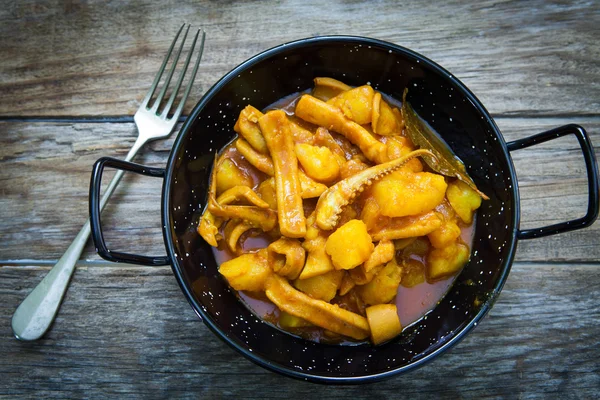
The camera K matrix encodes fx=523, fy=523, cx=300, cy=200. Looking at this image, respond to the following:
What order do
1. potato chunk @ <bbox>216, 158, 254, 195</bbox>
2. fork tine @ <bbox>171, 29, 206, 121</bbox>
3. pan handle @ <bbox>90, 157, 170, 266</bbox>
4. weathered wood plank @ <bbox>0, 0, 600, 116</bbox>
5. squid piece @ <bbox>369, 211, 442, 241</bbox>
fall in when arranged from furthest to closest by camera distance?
weathered wood plank @ <bbox>0, 0, 600, 116</bbox> → fork tine @ <bbox>171, 29, 206, 121</bbox> → potato chunk @ <bbox>216, 158, 254, 195</bbox> → squid piece @ <bbox>369, 211, 442, 241</bbox> → pan handle @ <bbox>90, 157, 170, 266</bbox>

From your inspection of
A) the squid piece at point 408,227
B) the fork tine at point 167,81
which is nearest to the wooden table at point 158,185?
the fork tine at point 167,81

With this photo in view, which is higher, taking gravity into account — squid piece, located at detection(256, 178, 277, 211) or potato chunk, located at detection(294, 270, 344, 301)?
squid piece, located at detection(256, 178, 277, 211)

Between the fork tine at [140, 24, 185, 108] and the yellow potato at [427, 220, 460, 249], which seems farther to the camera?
the fork tine at [140, 24, 185, 108]

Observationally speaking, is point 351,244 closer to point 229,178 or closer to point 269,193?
point 269,193

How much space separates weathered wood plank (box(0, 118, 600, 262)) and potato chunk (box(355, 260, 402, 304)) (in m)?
0.64

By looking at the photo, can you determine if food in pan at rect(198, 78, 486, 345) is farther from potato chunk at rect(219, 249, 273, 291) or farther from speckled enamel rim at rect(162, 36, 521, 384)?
speckled enamel rim at rect(162, 36, 521, 384)

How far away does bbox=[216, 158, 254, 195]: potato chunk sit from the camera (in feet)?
6.15

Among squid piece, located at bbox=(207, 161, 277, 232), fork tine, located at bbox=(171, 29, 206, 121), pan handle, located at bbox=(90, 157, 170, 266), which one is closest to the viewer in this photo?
pan handle, located at bbox=(90, 157, 170, 266)

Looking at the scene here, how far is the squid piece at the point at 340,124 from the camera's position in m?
1.76

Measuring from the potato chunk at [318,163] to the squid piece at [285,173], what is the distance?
31 millimetres

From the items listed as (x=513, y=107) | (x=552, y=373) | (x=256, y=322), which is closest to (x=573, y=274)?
(x=552, y=373)

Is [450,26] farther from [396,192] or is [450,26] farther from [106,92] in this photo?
[106,92]

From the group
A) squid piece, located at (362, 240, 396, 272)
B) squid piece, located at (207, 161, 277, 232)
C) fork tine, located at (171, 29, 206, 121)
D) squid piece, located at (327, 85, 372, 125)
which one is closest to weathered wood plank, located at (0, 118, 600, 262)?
fork tine, located at (171, 29, 206, 121)

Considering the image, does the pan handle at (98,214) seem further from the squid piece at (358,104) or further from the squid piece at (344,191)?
the squid piece at (358,104)
